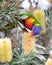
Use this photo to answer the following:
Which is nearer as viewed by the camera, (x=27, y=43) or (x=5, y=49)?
(x=5, y=49)

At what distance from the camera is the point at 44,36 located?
5.08ft

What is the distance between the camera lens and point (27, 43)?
112 centimetres

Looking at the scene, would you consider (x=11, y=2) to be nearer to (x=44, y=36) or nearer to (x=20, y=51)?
(x=20, y=51)

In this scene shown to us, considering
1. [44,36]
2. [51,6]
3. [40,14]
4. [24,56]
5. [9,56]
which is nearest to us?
[9,56]

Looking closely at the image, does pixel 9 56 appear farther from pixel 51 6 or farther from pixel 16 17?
pixel 51 6

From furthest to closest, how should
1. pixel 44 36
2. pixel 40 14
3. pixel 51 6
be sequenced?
pixel 51 6, pixel 44 36, pixel 40 14

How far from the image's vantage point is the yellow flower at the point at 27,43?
1092 mm

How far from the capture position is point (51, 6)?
1.81 meters

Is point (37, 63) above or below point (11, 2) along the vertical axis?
below

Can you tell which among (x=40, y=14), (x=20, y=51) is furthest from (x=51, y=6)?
(x=20, y=51)

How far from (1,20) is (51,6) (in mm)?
755

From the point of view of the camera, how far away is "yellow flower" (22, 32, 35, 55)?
109cm

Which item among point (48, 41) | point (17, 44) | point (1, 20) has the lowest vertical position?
point (48, 41)

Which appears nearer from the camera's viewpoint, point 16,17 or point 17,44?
point 16,17
